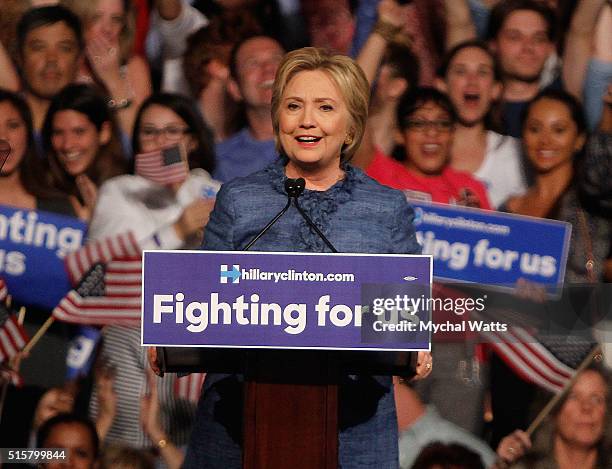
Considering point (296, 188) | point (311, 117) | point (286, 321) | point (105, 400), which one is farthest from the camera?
point (105, 400)

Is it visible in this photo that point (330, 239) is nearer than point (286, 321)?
No

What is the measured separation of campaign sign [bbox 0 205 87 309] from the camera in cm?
430

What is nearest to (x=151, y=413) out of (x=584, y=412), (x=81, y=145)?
(x=81, y=145)

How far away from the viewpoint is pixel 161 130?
4.36 metres

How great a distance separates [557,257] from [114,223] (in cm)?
169

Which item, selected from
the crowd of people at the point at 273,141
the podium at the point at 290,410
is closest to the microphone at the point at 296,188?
the podium at the point at 290,410

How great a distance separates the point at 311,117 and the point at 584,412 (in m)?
2.43

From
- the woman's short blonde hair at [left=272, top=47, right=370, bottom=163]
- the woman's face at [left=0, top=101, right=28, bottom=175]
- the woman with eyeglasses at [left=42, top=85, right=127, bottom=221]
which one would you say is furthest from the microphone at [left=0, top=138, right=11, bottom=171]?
the woman's short blonde hair at [left=272, top=47, right=370, bottom=163]

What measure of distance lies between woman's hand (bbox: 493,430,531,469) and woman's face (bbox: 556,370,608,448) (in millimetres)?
134

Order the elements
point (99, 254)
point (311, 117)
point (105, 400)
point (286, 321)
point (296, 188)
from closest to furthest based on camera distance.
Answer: point (286, 321) < point (296, 188) < point (311, 117) < point (99, 254) < point (105, 400)

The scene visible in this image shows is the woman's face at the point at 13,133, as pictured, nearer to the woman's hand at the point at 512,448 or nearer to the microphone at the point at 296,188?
the woman's hand at the point at 512,448

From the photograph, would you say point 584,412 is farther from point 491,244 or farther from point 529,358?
point 491,244

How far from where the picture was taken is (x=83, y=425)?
439 cm

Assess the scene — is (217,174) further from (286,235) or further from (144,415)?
(286,235)
